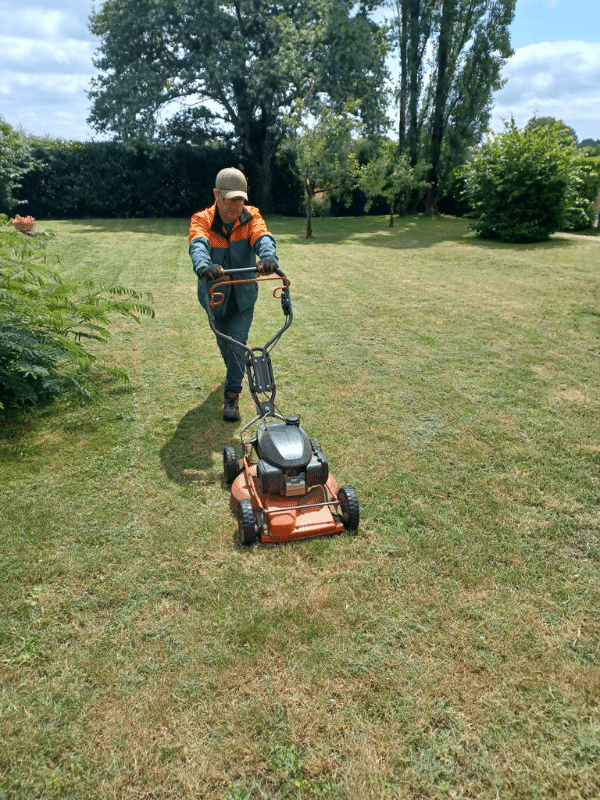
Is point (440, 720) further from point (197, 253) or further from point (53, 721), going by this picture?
point (197, 253)

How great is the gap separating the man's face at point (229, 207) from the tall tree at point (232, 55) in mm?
17487

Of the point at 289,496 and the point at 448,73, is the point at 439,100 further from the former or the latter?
the point at 289,496

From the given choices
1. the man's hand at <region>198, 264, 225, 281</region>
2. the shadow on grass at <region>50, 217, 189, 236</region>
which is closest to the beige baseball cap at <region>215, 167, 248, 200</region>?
the man's hand at <region>198, 264, 225, 281</region>

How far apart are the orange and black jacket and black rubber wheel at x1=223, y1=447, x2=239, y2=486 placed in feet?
4.20

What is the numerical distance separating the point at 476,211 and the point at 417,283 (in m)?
7.76

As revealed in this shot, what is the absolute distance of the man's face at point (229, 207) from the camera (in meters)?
4.45

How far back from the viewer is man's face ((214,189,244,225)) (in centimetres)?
445

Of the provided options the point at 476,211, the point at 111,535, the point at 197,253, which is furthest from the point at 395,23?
the point at 111,535

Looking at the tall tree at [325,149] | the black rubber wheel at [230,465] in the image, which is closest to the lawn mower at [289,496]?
the black rubber wheel at [230,465]

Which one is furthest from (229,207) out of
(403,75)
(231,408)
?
(403,75)

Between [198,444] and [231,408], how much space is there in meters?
0.53

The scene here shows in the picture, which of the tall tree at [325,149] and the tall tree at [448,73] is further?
the tall tree at [448,73]

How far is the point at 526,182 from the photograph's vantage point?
1584cm

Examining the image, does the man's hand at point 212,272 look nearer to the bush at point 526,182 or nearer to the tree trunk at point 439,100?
the bush at point 526,182
